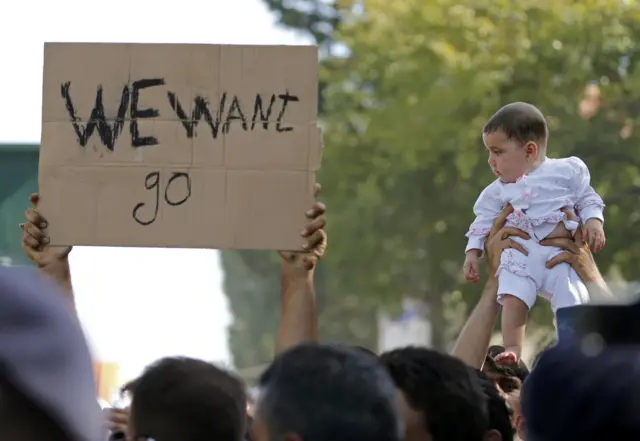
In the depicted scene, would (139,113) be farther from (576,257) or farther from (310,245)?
(576,257)

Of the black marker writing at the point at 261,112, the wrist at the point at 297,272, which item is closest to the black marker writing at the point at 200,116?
the black marker writing at the point at 261,112

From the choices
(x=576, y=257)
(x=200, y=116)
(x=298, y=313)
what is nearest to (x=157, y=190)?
(x=200, y=116)

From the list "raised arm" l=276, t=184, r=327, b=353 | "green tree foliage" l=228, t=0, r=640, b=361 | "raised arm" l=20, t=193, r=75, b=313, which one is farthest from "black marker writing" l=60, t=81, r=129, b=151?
"green tree foliage" l=228, t=0, r=640, b=361

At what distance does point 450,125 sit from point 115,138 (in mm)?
17629

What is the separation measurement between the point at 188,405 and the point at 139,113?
6.66 feet

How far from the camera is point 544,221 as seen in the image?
16.6 feet

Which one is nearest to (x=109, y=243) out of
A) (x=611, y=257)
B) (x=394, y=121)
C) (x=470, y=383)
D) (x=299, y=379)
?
(x=470, y=383)

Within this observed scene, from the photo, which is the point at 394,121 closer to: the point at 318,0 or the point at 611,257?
the point at 611,257

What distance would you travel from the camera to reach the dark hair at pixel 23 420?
2072 mm

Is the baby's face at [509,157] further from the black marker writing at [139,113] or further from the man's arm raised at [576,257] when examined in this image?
the black marker writing at [139,113]

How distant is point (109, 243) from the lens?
4.70m

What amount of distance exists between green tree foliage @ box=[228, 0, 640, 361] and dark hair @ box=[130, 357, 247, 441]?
1788cm

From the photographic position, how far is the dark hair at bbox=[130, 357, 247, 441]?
2840 millimetres

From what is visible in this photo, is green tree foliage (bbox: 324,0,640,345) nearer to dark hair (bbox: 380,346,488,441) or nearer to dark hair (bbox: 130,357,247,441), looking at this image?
dark hair (bbox: 380,346,488,441)
